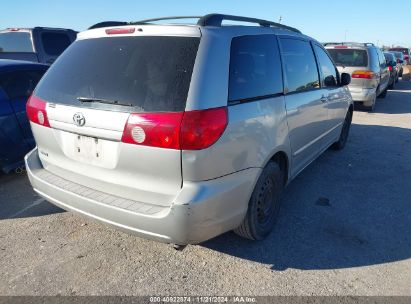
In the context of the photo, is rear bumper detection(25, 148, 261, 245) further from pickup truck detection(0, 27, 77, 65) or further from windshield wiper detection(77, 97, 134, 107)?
pickup truck detection(0, 27, 77, 65)

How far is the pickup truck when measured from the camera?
858 cm

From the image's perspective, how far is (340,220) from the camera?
3.68 metres

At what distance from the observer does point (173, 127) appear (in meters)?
2.23

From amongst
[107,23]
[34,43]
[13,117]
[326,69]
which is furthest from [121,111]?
[34,43]

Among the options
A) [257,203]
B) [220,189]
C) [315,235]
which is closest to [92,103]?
[220,189]

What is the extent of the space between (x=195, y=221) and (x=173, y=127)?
2.07 feet

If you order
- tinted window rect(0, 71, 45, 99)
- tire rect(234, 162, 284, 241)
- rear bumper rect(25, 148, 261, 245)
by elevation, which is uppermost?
tinted window rect(0, 71, 45, 99)

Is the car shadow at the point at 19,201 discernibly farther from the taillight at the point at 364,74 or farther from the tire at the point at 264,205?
the taillight at the point at 364,74

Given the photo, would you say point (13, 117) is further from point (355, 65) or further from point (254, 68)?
point (355, 65)

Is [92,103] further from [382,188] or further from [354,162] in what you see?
[354,162]

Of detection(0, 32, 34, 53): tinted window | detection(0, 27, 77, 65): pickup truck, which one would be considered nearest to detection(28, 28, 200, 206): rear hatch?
detection(0, 27, 77, 65): pickup truck

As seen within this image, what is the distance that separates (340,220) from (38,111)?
3.03 meters

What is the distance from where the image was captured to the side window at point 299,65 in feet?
11.4

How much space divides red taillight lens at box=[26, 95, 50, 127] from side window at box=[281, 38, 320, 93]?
7.09 feet
